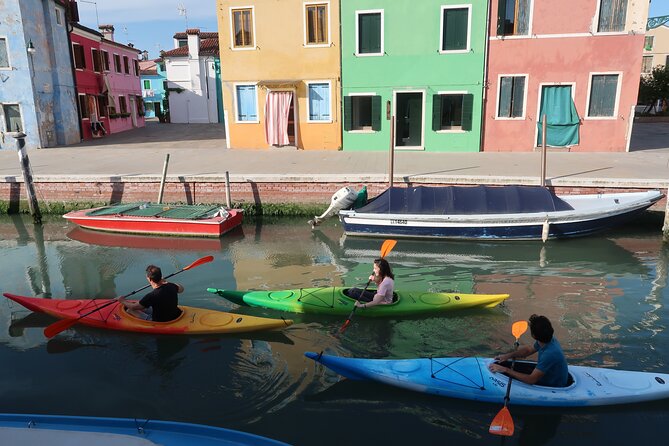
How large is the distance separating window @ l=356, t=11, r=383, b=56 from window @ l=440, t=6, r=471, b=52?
7.64 ft

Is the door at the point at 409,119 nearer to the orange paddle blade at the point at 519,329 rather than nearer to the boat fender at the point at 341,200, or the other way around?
the boat fender at the point at 341,200

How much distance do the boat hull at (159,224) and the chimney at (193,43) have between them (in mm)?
22518

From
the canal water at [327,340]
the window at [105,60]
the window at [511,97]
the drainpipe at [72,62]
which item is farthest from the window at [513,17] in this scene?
the window at [105,60]

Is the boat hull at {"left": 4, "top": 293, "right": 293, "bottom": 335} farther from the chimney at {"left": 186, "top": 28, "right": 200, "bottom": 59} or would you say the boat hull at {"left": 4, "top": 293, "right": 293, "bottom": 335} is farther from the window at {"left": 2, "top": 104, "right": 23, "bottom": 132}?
the chimney at {"left": 186, "top": 28, "right": 200, "bottom": 59}

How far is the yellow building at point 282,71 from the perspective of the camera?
63.9 ft

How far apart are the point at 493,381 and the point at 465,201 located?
7.11m

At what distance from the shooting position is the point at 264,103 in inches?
808

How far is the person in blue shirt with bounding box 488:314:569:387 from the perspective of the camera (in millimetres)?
5633

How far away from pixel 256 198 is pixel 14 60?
13757 millimetres

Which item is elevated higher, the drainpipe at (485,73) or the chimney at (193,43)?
the chimney at (193,43)

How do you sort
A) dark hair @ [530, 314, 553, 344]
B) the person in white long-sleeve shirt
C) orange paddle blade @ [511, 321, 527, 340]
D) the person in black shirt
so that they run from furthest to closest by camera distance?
the person in white long-sleeve shirt
the person in black shirt
orange paddle blade @ [511, 321, 527, 340]
dark hair @ [530, 314, 553, 344]

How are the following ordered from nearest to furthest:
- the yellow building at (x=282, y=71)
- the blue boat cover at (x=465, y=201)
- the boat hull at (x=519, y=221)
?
1. the boat hull at (x=519, y=221)
2. the blue boat cover at (x=465, y=201)
3. the yellow building at (x=282, y=71)

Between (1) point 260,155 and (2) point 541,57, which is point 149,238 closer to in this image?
(1) point 260,155

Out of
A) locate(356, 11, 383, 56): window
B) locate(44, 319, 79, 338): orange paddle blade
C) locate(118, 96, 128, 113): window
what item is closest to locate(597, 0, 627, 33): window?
locate(356, 11, 383, 56): window
